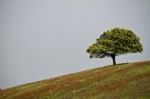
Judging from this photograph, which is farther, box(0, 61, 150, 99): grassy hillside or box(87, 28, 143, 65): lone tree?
box(87, 28, 143, 65): lone tree

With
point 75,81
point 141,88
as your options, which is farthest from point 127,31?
point 141,88

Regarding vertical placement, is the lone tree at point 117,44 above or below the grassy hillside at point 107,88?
above

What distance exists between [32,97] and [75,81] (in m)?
9.87

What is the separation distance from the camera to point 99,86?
184 feet

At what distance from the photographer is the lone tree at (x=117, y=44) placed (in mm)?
98375

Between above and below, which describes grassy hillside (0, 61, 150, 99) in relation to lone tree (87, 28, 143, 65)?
below

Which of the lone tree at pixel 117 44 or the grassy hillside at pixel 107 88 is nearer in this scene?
the grassy hillside at pixel 107 88

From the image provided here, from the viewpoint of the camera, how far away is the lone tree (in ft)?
323

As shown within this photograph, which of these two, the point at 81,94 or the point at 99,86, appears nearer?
the point at 81,94

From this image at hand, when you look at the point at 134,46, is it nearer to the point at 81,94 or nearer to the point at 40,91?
the point at 40,91

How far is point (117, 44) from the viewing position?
98750 mm

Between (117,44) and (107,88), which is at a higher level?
(117,44)

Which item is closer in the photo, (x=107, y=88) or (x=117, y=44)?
(x=107, y=88)

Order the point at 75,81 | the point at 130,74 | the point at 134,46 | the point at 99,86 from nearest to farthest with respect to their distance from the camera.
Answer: the point at 99,86 < the point at 130,74 < the point at 75,81 < the point at 134,46
